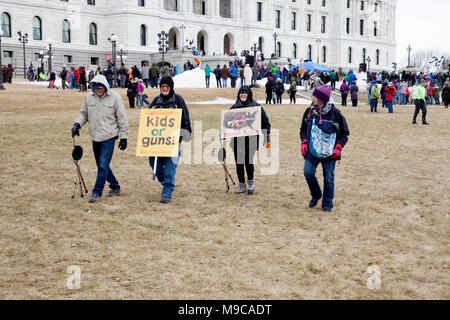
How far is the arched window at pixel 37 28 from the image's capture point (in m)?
52.5

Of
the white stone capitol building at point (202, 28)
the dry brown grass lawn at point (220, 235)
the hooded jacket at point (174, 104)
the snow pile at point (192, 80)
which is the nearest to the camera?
the dry brown grass lawn at point (220, 235)

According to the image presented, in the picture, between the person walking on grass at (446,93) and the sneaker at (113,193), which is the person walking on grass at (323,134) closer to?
the sneaker at (113,193)

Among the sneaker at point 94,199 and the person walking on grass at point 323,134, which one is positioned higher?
the person walking on grass at point 323,134

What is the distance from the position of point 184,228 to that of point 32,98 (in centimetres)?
2103

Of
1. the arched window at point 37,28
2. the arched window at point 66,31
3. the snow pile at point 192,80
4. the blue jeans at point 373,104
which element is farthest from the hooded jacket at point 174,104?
the arched window at point 66,31

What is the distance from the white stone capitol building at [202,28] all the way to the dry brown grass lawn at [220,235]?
3146cm

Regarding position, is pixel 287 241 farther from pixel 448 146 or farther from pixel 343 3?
pixel 343 3

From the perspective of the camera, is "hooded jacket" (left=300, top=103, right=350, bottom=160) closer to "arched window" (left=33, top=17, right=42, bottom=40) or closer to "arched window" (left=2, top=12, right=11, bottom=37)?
"arched window" (left=2, top=12, right=11, bottom=37)

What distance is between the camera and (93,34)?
56344 millimetres

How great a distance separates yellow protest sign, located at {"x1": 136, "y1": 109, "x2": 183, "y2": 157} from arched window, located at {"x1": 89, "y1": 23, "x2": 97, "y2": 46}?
5095 centimetres

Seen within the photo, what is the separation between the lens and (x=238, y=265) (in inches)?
213

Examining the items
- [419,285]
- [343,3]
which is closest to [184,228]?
[419,285]

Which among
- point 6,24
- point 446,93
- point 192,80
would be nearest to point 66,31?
point 6,24

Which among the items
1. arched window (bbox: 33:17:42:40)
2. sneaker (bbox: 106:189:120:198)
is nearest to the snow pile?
arched window (bbox: 33:17:42:40)
